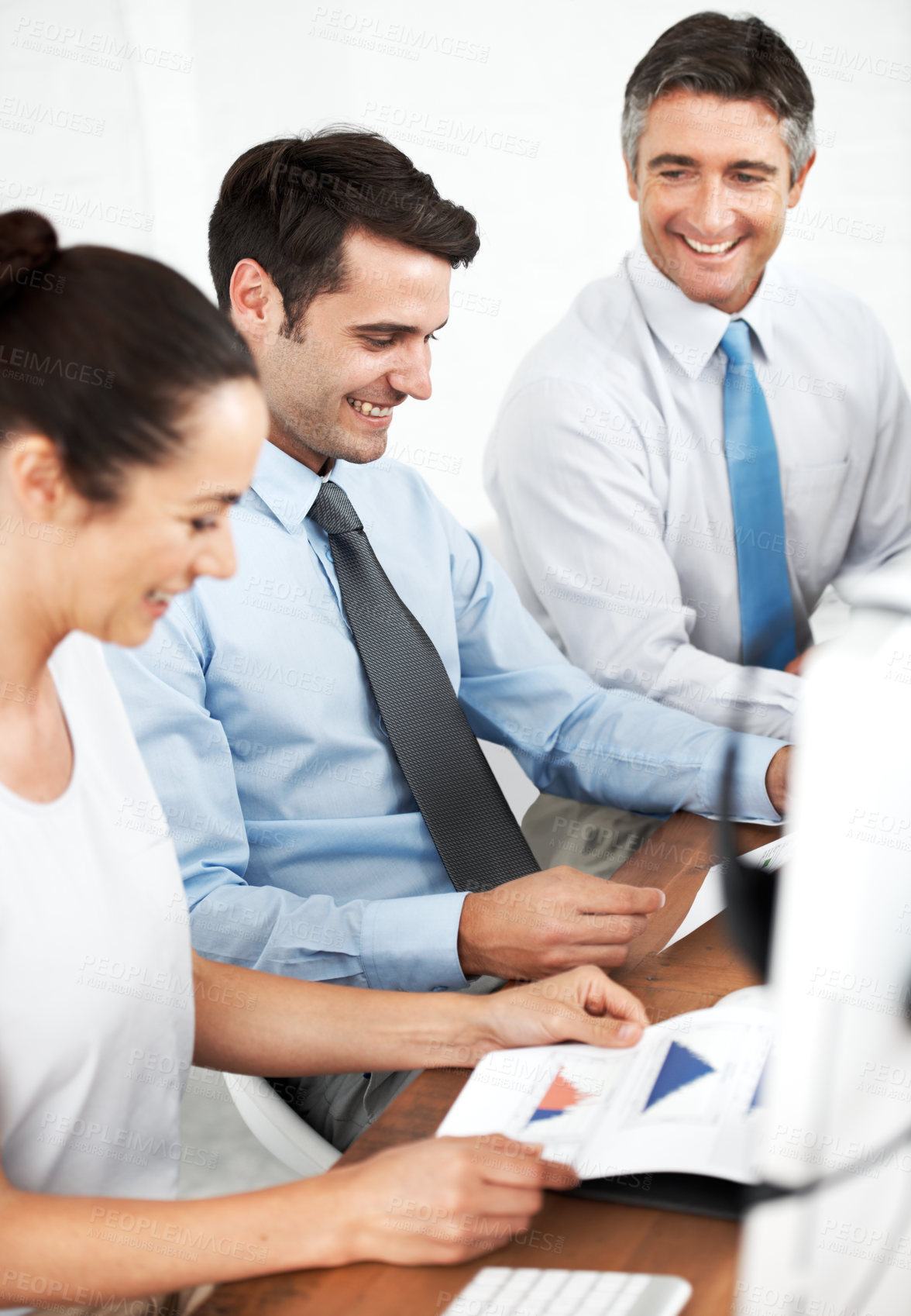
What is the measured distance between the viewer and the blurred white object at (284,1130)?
1196mm

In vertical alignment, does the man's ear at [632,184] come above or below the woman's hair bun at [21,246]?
above

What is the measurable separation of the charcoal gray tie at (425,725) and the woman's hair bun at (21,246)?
2.21 ft

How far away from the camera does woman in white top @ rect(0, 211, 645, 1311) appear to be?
2.43 ft

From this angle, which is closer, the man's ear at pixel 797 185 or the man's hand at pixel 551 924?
the man's hand at pixel 551 924

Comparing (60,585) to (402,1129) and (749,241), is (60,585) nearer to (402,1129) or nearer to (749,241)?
(402,1129)

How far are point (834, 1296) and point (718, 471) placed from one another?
1.62 m

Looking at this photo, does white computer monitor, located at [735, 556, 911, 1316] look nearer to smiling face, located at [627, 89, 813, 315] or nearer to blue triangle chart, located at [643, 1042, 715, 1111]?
blue triangle chart, located at [643, 1042, 715, 1111]

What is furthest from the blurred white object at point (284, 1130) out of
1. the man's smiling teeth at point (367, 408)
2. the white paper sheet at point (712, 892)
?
the man's smiling teeth at point (367, 408)

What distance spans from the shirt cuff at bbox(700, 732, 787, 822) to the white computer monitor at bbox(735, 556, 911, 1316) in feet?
2.75

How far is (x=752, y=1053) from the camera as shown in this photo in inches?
33.7

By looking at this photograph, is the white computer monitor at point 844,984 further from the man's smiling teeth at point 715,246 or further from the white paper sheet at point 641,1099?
the man's smiling teeth at point 715,246

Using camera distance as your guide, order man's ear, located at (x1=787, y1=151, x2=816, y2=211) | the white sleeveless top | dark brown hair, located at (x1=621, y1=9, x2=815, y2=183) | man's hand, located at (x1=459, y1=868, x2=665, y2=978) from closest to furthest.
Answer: the white sleeveless top → man's hand, located at (x1=459, y1=868, x2=665, y2=978) → dark brown hair, located at (x1=621, y1=9, x2=815, y2=183) → man's ear, located at (x1=787, y1=151, x2=816, y2=211)

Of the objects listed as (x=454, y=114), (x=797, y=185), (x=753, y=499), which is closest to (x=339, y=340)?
(x=753, y=499)

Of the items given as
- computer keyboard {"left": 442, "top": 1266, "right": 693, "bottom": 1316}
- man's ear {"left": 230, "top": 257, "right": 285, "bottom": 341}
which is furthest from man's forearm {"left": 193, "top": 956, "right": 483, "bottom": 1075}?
man's ear {"left": 230, "top": 257, "right": 285, "bottom": 341}
